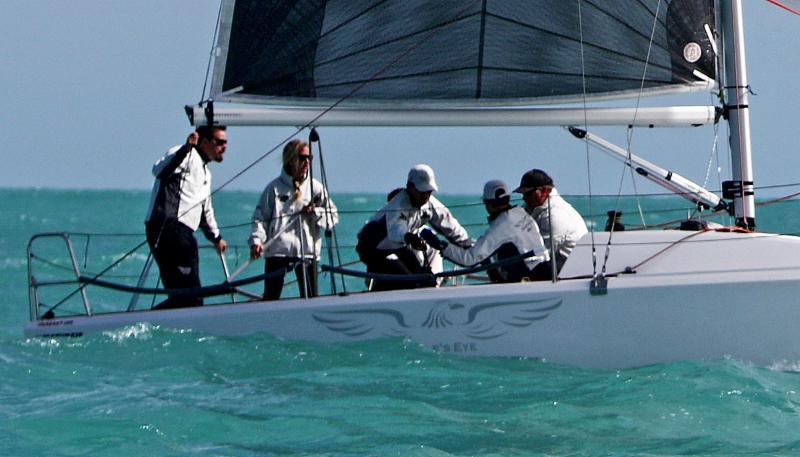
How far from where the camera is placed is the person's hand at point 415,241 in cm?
749

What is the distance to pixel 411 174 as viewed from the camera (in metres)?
7.68

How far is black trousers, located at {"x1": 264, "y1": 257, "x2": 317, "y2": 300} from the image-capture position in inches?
294

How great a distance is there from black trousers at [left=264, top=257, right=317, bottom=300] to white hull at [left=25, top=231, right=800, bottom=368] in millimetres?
177

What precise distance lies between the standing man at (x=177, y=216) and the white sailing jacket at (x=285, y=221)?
1.20ft

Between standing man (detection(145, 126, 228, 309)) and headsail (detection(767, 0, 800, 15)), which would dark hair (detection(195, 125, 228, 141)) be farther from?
headsail (detection(767, 0, 800, 15))

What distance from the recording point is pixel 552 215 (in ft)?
25.3

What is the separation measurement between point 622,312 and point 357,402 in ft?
4.62

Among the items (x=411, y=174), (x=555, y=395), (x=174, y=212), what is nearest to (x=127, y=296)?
(x=174, y=212)

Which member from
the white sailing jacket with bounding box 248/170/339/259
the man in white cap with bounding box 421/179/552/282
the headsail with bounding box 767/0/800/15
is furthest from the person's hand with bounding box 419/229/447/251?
the headsail with bounding box 767/0/800/15

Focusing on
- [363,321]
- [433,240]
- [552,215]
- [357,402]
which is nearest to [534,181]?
[552,215]

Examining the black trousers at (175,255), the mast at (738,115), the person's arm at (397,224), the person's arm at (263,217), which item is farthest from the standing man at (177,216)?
the mast at (738,115)

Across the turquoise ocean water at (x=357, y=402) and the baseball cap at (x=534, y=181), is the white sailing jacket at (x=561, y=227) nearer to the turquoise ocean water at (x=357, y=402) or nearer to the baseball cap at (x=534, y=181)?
the baseball cap at (x=534, y=181)

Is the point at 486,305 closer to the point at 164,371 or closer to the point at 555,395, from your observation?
the point at 555,395

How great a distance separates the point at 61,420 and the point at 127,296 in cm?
865
